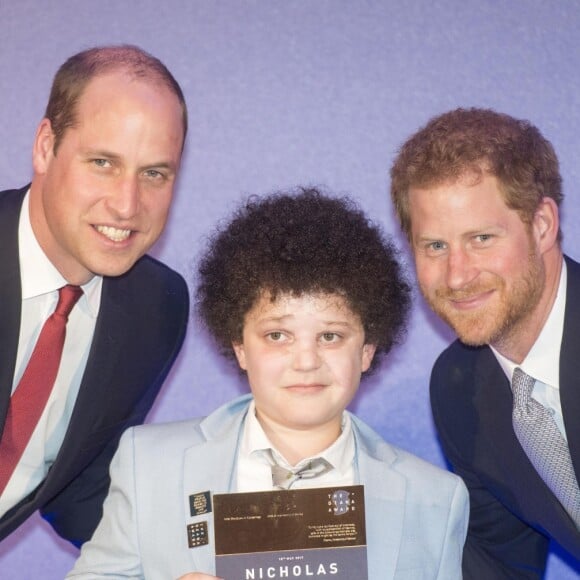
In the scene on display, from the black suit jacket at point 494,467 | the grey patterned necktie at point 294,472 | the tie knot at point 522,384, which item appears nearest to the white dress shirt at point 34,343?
the grey patterned necktie at point 294,472

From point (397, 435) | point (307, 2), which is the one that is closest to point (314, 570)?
point (397, 435)

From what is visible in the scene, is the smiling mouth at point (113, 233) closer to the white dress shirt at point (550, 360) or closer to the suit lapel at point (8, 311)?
the suit lapel at point (8, 311)

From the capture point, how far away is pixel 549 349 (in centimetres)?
279

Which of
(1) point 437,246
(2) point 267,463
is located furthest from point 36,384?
(1) point 437,246

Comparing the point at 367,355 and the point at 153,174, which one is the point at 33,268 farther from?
the point at 367,355

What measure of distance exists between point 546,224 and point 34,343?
1.59m

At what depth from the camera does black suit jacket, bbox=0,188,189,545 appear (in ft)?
8.80

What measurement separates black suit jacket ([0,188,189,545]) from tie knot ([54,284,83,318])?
0.36ft

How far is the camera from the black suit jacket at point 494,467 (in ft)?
9.27

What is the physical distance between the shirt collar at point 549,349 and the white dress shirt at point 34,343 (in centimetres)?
135

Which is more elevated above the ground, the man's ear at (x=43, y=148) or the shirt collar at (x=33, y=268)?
the man's ear at (x=43, y=148)

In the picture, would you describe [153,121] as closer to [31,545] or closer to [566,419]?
[566,419]

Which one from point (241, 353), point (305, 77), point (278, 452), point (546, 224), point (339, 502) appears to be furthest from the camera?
point (305, 77)

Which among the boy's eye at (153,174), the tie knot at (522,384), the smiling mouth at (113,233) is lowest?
the tie knot at (522,384)
